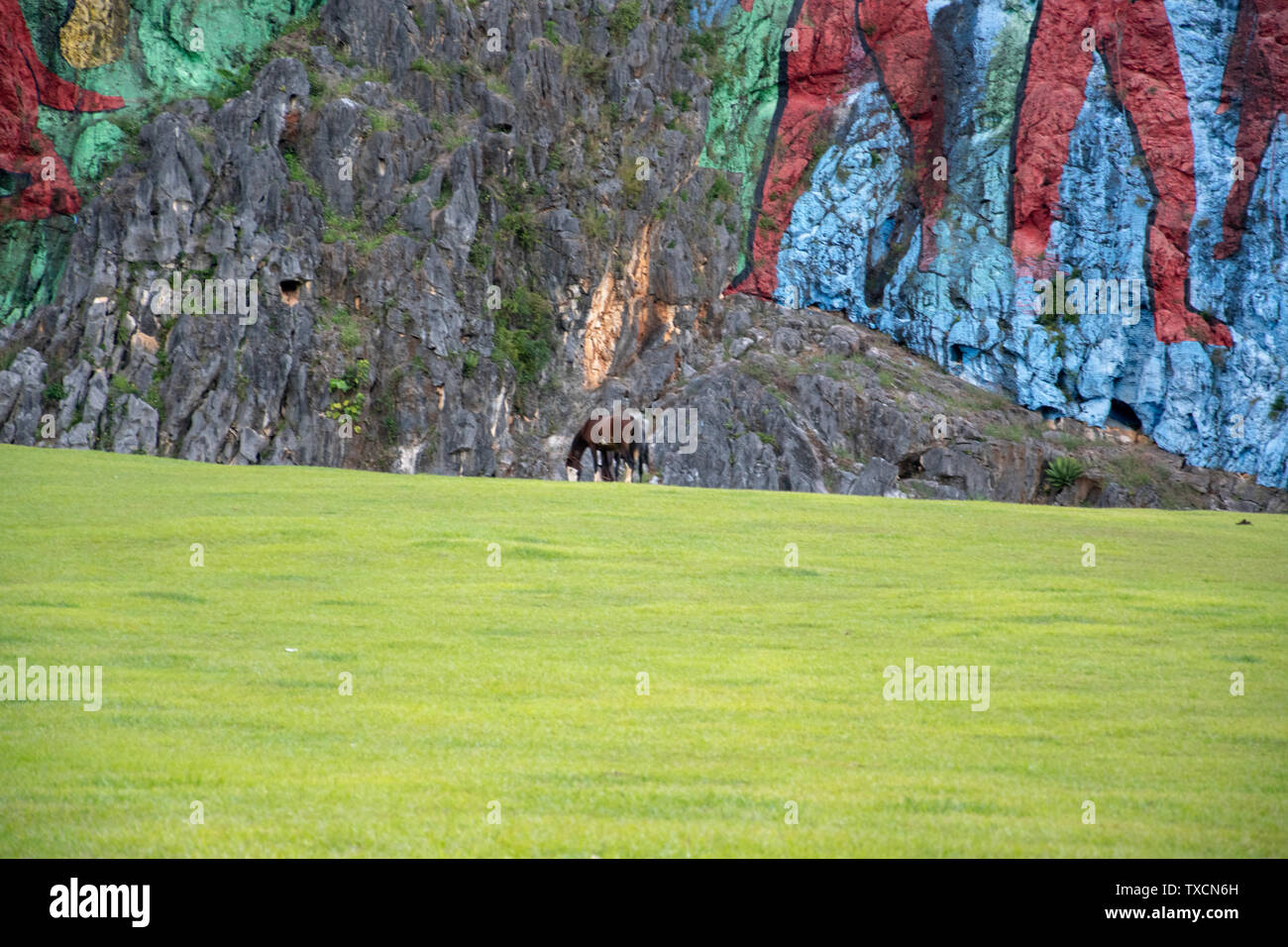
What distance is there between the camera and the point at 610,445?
54312 mm

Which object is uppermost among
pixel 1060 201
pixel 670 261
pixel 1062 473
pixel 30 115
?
pixel 1060 201

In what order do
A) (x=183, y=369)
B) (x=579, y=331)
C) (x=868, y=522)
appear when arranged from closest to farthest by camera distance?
1. (x=868, y=522)
2. (x=183, y=369)
3. (x=579, y=331)

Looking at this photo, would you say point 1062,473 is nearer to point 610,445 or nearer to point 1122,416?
point 1122,416

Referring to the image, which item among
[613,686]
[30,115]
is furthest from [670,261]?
[613,686]

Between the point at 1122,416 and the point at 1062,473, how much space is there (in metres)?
7.63

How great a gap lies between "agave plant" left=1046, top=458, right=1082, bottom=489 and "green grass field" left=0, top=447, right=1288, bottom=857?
110ft

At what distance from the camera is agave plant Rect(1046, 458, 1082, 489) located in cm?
5891

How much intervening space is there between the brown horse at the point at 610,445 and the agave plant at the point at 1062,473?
20.2m

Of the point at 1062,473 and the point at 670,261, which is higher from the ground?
the point at 670,261

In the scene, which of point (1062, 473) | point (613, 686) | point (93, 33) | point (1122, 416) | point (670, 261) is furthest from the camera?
point (1122, 416)

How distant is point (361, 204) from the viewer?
5050 cm

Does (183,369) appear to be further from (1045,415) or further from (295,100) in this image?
(1045,415)
